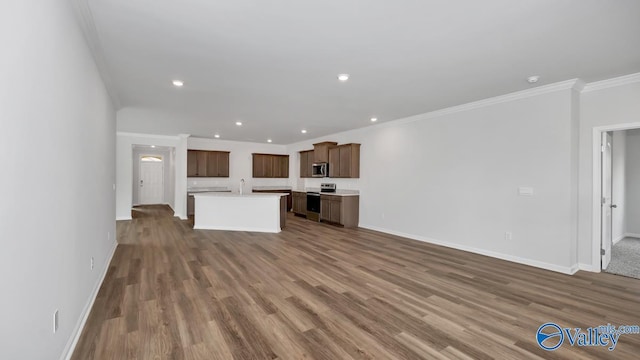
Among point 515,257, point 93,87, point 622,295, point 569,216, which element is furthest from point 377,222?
point 93,87

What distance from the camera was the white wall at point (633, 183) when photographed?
6.32 m

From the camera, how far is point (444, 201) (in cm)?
547

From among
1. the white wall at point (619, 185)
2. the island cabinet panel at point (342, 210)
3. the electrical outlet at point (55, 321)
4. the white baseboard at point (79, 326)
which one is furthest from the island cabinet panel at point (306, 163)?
the electrical outlet at point (55, 321)

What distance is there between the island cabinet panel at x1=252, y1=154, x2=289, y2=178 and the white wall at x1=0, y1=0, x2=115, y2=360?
7280 millimetres

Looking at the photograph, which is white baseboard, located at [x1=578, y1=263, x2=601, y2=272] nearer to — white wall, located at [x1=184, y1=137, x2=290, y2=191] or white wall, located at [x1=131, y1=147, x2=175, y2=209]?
white wall, located at [x1=184, y1=137, x2=290, y2=191]

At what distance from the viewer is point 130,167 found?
26.5ft

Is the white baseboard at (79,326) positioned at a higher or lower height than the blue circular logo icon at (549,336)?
higher

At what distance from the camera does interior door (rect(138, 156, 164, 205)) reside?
12.0 metres

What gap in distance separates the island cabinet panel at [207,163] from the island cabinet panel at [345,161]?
3.76 m

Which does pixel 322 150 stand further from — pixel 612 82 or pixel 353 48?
pixel 612 82

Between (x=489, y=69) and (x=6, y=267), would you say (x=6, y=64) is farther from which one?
(x=489, y=69)

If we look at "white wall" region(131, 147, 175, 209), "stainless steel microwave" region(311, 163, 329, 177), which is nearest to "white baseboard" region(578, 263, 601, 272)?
"stainless steel microwave" region(311, 163, 329, 177)

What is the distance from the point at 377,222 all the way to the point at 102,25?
6.04 m

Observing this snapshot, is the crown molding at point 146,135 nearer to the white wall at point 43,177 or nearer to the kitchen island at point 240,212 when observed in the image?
the kitchen island at point 240,212
